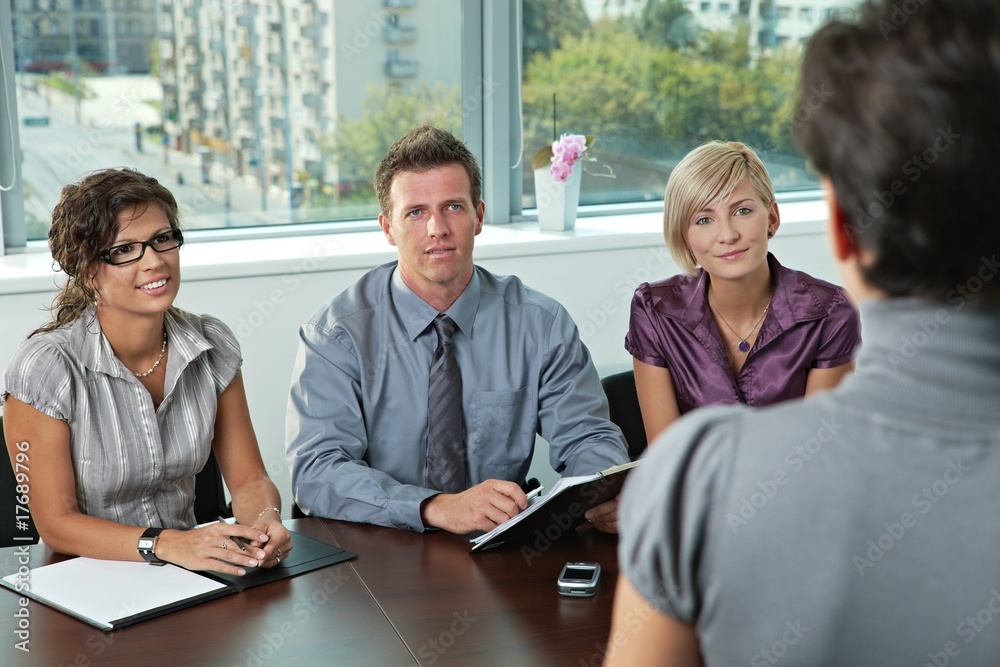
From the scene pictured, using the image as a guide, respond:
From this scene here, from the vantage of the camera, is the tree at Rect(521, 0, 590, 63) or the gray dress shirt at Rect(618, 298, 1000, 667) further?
the tree at Rect(521, 0, 590, 63)

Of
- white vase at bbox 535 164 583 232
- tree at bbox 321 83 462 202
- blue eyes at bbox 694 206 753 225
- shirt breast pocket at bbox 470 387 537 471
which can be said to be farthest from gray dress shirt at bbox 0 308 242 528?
white vase at bbox 535 164 583 232

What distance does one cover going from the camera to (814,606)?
0.61m

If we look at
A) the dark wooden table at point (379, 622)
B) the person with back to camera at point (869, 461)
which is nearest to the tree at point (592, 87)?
the dark wooden table at point (379, 622)

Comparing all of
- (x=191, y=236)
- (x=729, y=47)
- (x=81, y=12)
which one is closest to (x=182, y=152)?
(x=191, y=236)

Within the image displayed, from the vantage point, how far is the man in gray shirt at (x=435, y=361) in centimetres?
217

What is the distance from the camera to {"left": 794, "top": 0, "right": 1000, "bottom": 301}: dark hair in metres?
0.55

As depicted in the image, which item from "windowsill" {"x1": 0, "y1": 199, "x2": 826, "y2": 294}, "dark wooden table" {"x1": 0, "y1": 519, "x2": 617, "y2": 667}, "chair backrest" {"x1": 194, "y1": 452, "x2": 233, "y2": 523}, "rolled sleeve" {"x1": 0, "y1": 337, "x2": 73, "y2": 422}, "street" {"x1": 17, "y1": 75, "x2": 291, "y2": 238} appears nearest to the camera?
"dark wooden table" {"x1": 0, "y1": 519, "x2": 617, "y2": 667}

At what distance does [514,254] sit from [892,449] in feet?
9.61

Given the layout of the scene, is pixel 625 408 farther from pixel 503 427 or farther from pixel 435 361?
pixel 435 361

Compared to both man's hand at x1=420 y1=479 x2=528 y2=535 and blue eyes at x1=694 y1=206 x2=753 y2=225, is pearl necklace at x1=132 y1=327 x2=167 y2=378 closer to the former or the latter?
man's hand at x1=420 y1=479 x2=528 y2=535

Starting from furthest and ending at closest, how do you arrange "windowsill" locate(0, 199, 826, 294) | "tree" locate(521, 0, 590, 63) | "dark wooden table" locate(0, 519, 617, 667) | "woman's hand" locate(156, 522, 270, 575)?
1. "tree" locate(521, 0, 590, 63)
2. "windowsill" locate(0, 199, 826, 294)
3. "woman's hand" locate(156, 522, 270, 575)
4. "dark wooden table" locate(0, 519, 617, 667)

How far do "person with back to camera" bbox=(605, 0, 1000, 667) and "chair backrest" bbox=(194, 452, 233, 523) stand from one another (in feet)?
5.74

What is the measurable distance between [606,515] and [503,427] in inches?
22.5

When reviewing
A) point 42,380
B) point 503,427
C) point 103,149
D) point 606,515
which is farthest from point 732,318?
point 103,149
